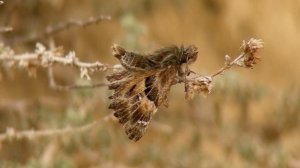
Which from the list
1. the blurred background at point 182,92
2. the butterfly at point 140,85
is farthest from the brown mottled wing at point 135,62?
the blurred background at point 182,92

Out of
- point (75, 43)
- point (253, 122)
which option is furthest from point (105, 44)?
point (253, 122)

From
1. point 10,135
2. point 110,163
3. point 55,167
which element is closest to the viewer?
point 10,135

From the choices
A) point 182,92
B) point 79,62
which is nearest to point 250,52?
point 79,62

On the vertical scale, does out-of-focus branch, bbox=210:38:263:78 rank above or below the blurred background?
below

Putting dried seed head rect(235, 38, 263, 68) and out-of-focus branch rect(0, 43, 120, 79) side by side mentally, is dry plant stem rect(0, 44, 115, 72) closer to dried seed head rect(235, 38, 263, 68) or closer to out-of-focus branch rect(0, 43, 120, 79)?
out-of-focus branch rect(0, 43, 120, 79)

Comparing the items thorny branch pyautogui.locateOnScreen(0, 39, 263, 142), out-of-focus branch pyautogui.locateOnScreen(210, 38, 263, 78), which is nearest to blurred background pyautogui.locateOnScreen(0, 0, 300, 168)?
thorny branch pyautogui.locateOnScreen(0, 39, 263, 142)

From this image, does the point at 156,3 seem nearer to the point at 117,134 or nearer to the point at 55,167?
the point at 117,134
